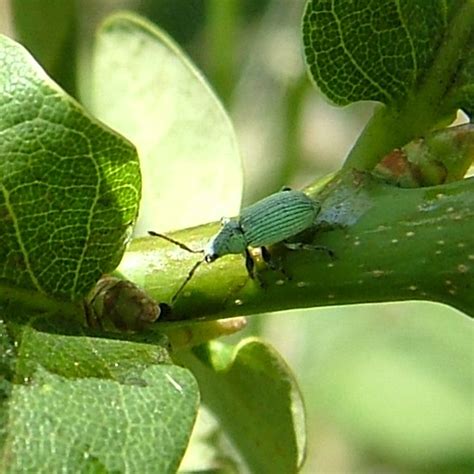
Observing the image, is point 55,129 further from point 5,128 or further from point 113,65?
point 113,65

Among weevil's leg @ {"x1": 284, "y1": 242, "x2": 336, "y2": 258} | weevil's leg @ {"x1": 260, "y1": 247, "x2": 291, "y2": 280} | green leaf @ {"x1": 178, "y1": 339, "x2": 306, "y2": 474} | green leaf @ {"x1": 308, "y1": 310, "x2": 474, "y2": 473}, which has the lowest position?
green leaf @ {"x1": 308, "y1": 310, "x2": 474, "y2": 473}

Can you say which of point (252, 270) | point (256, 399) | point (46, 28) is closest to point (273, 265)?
point (252, 270)

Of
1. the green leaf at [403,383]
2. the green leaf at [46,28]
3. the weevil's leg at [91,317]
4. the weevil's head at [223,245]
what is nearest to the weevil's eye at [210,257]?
the weevil's head at [223,245]

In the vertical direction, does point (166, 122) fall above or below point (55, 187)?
below

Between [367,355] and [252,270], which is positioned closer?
[252,270]

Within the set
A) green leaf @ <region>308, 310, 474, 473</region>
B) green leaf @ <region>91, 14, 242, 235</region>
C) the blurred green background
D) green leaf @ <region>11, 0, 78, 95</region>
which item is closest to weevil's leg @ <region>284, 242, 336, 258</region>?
green leaf @ <region>91, 14, 242, 235</region>

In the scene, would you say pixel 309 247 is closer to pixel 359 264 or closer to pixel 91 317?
pixel 359 264

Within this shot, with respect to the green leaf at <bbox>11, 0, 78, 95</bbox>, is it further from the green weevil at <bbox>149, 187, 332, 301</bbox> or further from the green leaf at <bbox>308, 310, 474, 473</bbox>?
the green leaf at <bbox>308, 310, 474, 473</bbox>
